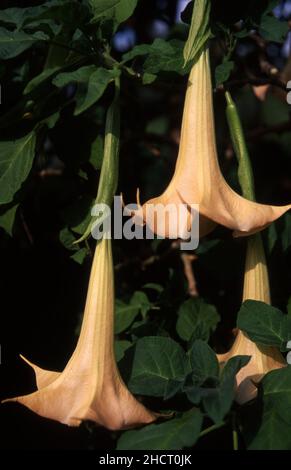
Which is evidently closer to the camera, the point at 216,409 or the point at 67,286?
the point at 216,409

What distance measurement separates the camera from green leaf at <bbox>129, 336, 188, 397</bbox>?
0.91 metres

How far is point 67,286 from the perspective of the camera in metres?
1.56

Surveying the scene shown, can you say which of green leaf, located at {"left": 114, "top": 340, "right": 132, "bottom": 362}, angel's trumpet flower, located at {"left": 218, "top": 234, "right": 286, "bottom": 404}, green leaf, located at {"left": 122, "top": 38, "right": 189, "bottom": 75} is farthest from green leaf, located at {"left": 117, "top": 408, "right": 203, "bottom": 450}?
green leaf, located at {"left": 122, "top": 38, "right": 189, "bottom": 75}

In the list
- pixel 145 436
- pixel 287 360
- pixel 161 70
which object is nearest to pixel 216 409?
pixel 145 436

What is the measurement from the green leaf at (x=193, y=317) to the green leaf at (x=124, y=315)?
0.34 feet

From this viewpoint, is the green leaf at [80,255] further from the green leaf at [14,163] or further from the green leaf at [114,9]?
the green leaf at [114,9]

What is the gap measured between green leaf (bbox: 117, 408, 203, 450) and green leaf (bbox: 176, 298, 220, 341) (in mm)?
372

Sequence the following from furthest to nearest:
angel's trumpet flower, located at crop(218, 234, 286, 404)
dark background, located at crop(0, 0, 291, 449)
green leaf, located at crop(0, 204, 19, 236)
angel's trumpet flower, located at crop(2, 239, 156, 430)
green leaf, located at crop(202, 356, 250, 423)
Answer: dark background, located at crop(0, 0, 291, 449), green leaf, located at crop(0, 204, 19, 236), angel's trumpet flower, located at crop(218, 234, 286, 404), angel's trumpet flower, located at crop(2, 239, 156, 430), green leaf, located at crop(202, 356, 250, 423)

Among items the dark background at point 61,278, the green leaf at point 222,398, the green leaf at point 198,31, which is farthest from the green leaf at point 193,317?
the green leaf at point 198,31

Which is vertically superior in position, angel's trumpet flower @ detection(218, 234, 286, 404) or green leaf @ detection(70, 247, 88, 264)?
green leaf @ detection(70, 247, 88, 264)

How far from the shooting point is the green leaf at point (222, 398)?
0.75 meters

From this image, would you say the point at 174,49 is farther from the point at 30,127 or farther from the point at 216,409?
the point at 216,409

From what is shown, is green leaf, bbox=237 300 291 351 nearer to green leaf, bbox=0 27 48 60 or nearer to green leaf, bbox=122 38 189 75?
green leaf, bbox=122 38 189 75

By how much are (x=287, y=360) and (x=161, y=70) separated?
0.50m
